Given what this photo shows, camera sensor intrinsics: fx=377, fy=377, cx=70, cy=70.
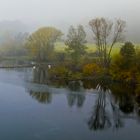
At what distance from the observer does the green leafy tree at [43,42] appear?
2888cm

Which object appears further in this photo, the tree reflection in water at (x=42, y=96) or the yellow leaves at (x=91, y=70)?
the yellow leaves at (x=91, y=70)

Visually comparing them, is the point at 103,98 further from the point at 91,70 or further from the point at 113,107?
the point at 91,70

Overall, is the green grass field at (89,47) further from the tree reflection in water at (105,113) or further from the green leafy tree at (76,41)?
the tree reflection in water at (105,113)

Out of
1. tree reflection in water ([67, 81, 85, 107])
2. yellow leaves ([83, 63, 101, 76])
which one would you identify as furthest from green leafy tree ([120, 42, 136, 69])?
tree reflection in water ([67, 81, 85, 107])

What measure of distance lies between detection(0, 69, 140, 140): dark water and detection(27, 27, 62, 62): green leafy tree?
1084 cm

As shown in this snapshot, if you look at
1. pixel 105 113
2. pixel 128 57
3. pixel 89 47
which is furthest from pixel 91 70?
pixel 89 47

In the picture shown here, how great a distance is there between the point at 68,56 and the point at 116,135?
17.5 m

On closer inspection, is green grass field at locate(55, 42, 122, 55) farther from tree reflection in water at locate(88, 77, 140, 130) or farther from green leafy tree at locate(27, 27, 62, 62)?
tree reflection in water at locate(88, 77, 140, 130)

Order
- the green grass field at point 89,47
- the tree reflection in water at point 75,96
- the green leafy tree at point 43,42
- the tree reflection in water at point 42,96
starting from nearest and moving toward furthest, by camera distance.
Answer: the tree reflection in water at point 75,96 < the tree reflection in water at point 42,96 < the green leafy tree at point 43,42 < the green grass field at point 89,47

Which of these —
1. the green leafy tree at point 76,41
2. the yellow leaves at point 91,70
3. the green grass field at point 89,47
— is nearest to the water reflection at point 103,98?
the yellow leaves at point 91,70

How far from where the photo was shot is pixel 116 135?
10.4m

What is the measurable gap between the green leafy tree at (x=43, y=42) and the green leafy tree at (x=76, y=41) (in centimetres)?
352

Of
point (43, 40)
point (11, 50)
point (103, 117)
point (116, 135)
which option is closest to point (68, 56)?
point (43, 40)

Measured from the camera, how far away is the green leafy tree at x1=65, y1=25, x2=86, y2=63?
2536cm
